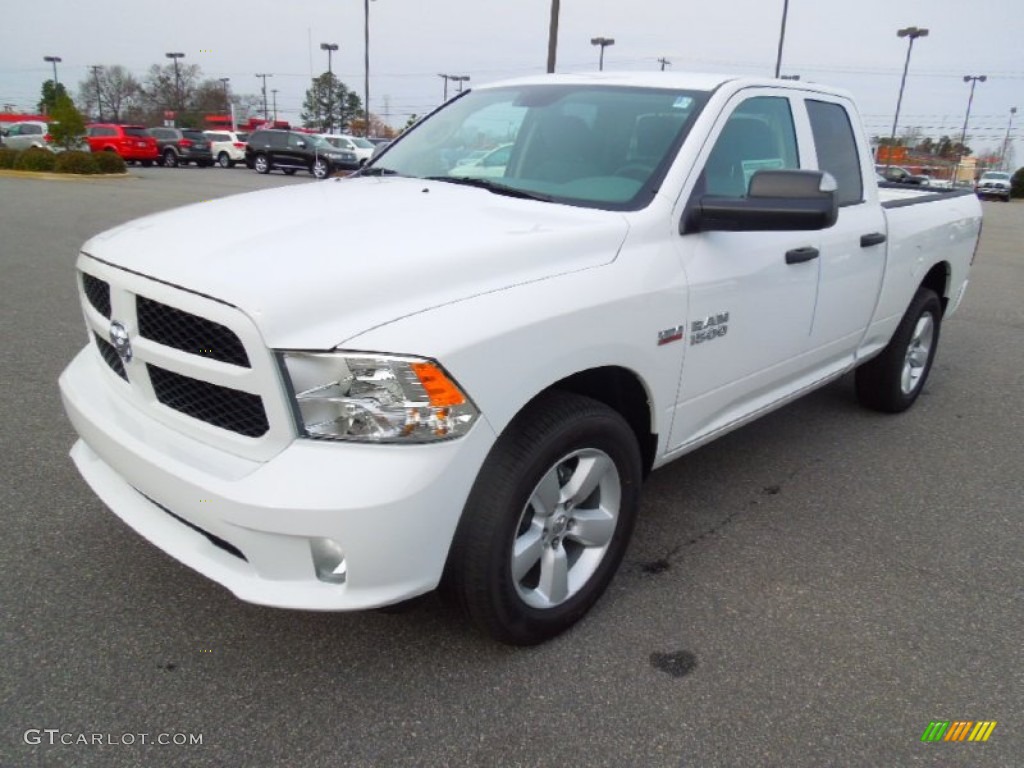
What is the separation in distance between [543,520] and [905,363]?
343 cm

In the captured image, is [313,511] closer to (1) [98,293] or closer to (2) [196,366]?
(2) [196,366]

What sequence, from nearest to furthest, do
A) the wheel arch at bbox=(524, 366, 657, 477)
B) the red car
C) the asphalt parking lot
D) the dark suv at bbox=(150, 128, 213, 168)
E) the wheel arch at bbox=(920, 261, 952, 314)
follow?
the asphalt parking lot < the wheel arch at bbox=(524, 366, 657, 477) < the wheel arch at bbox=(920, 261, 952, 314) < the red car < the dark suv at bbox=(150, 128, 213, 168)

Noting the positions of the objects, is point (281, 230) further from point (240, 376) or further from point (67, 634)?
point (67, 634)

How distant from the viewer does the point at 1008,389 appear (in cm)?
571

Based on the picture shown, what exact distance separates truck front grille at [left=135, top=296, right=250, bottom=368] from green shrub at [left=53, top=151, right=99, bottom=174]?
24595mm

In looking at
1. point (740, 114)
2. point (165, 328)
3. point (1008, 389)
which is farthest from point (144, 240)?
point (1008, 389)

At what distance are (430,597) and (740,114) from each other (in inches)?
89.1

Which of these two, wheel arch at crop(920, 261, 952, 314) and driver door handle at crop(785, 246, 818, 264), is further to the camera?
wheel arch at crop(920, 261, 952, 314)

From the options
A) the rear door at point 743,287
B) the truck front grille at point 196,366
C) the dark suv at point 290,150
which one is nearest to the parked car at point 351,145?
the dark suv at point 290,150

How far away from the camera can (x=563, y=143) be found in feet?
10.7

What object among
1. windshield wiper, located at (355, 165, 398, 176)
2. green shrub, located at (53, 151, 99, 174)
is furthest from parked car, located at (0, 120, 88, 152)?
windshield wiper, located at (355, 165, 398, 176)

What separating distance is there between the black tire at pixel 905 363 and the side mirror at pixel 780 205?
93.1 inches

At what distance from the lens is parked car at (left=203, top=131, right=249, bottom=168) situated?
1391 inches

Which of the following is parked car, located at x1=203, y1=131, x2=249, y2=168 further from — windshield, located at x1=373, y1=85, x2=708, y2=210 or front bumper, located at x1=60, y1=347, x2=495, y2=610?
front bumper, located at x1=60, y1=347, x2=495, y2=610
